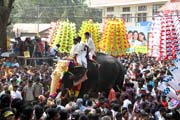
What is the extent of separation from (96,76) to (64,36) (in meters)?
6.53

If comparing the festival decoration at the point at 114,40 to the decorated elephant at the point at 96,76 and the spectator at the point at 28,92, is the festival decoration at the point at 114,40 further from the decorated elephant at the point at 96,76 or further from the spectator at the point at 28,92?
the spectator at the point at 28,92

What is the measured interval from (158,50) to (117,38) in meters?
3.56

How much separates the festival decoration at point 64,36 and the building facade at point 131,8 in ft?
53.9

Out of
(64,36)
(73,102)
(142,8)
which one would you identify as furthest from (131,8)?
(73,102)

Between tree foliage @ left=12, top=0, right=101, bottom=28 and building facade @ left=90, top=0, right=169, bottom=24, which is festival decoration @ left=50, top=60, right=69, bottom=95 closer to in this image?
building facade @ left=90, top=0, right=169, bottom=24

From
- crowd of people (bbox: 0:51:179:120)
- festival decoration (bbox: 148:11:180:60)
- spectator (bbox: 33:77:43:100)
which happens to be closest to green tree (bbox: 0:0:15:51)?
crowd of people (bbox: 0:51:179:120)

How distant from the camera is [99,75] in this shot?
42.2 feet

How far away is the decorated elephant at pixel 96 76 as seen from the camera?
11.7 meters

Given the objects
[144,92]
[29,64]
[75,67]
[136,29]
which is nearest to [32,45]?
[29,64]

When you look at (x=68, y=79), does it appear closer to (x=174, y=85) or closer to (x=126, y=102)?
(x=126, y=102)

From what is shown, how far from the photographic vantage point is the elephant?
38.3ft

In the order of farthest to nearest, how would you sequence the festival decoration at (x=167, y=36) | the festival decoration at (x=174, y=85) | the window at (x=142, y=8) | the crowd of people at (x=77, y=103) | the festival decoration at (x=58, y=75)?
the window at (x=142, y=8) → the festival decoration at (x=167, y=36) → the festival decoration at (x=58, y=75) → the crowd of people at (x=77, y=103) → the festival decoration at (x=174, y=85)

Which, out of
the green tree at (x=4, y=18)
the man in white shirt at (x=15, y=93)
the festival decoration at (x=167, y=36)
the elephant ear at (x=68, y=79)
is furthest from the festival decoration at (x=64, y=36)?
the man in white shirt at (x=15, y=93)

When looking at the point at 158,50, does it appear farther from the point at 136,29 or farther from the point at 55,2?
the point at 55,2
